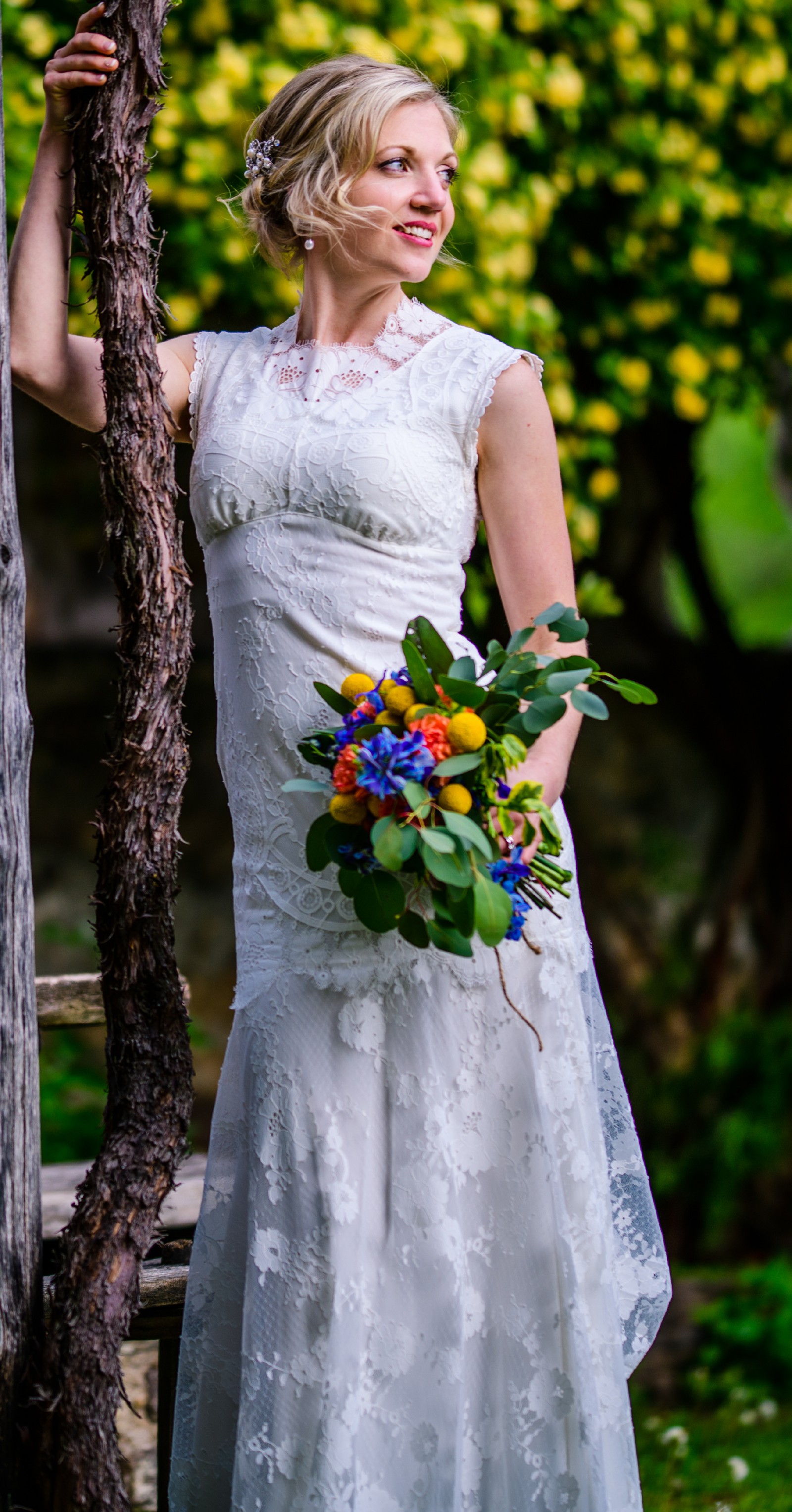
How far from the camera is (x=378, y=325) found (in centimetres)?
219

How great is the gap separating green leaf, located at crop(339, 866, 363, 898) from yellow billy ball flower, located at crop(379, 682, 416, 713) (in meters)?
0.21

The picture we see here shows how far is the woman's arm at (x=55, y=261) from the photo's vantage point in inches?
80.1

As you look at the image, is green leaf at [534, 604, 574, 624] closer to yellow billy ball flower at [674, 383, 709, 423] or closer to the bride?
the bride

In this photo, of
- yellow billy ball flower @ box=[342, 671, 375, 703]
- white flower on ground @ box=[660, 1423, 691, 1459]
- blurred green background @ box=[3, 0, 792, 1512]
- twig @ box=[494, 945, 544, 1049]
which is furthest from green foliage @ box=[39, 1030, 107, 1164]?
yellow billy ball flower @ box=[342, 671, 375, 703]

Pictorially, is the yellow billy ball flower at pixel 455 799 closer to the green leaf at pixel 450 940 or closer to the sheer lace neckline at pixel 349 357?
the green leaf at pixel 450 940

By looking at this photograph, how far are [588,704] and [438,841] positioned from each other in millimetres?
306

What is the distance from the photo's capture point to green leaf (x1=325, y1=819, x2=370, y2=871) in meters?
1.78

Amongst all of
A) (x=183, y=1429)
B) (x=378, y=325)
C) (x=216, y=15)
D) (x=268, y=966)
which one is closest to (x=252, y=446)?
(x=378, y=325)

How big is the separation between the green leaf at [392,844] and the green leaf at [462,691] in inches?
7.5

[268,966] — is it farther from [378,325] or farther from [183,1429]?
[378,325]

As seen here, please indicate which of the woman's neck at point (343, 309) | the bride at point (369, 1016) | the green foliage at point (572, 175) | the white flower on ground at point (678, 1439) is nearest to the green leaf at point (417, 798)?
the bride at point (369, 1016)

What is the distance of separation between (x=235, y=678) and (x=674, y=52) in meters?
2.96

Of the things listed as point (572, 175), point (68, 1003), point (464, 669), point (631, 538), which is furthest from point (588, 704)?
point (631, 538)

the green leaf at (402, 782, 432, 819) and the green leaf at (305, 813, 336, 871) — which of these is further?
the green leaf at (305, 813, 336, 871)
